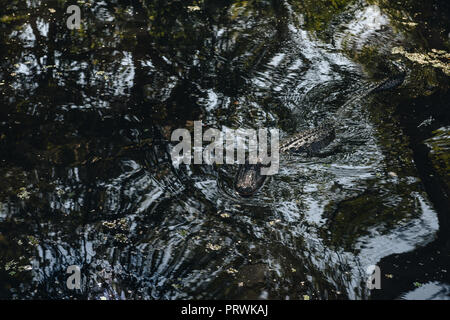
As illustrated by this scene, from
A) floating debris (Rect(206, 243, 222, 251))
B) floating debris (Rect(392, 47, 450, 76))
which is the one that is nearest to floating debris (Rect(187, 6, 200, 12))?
floating debris (Rect(392, 47, 450, 76))

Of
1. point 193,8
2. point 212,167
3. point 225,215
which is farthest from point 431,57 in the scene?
point 225,215

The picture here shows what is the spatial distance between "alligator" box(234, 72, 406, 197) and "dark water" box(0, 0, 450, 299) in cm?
10

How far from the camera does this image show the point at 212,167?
548cm

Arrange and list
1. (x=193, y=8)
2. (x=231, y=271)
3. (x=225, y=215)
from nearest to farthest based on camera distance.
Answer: (x=231, y=271) → (x=225, y=215) → (x=193, y=8)

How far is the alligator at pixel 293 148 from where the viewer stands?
5.18 metres

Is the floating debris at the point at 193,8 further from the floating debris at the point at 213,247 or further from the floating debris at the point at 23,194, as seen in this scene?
the floating debris at the point at 213,247

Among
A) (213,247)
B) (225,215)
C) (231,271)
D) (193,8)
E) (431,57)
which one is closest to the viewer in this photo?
(231,271)

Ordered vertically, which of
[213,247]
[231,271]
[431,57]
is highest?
[431,57]

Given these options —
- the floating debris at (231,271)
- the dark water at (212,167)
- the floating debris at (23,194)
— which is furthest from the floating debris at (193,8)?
the floating debris at (231,271)

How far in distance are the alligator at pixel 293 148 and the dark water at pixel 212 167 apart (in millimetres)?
102

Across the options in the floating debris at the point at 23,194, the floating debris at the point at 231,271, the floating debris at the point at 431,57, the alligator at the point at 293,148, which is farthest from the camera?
the floating debris at the point at 431,57

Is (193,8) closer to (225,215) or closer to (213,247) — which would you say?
(225,215)

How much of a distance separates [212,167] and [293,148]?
1030 millimetres
